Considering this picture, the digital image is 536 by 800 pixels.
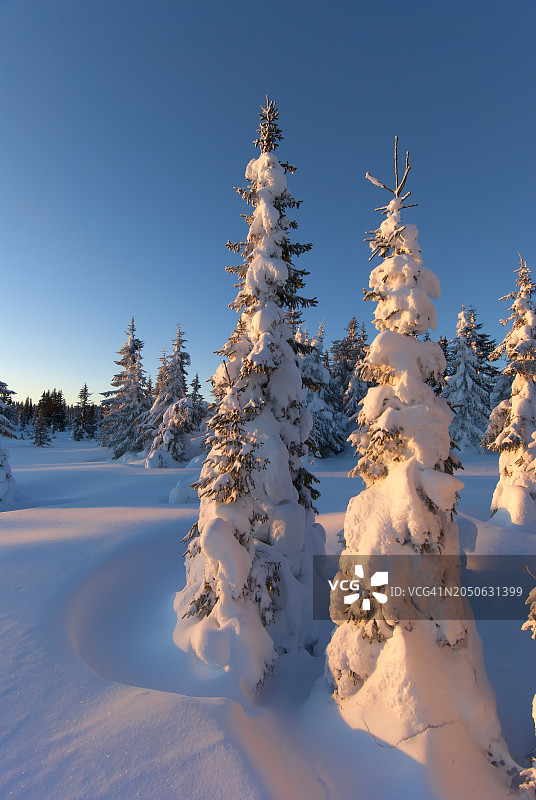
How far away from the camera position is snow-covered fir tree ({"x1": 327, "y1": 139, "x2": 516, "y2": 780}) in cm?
551

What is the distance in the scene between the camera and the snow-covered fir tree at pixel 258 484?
7230 mm

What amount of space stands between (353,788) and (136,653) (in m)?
4.93

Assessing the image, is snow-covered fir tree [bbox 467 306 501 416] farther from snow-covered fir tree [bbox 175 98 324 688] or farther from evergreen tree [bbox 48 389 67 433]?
evergreen tree [bbox 48 389 67 433]

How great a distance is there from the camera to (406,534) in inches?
236

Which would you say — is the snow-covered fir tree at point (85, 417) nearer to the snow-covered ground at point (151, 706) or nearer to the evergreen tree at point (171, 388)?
the evergreen tree at point (171, 388)

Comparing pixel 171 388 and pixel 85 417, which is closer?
pixel 171 388

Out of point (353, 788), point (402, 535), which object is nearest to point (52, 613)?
point (353, 788)

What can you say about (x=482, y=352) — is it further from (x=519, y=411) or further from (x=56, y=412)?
(x=56, y=412)

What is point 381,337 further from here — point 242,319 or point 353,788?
point 353,788

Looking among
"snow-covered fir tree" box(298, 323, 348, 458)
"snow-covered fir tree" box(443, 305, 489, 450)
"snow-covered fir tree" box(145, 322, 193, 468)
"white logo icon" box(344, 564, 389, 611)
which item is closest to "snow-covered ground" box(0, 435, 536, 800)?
"white logo icon" box(344, 564, 389, 611)

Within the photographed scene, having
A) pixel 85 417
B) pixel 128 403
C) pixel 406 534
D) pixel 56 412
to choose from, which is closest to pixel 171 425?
pixel 128 403

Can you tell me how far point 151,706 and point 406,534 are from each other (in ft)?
16.1

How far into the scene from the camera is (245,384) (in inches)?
369

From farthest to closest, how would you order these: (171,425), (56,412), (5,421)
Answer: (56,412) < (171,425) < (5,421)
